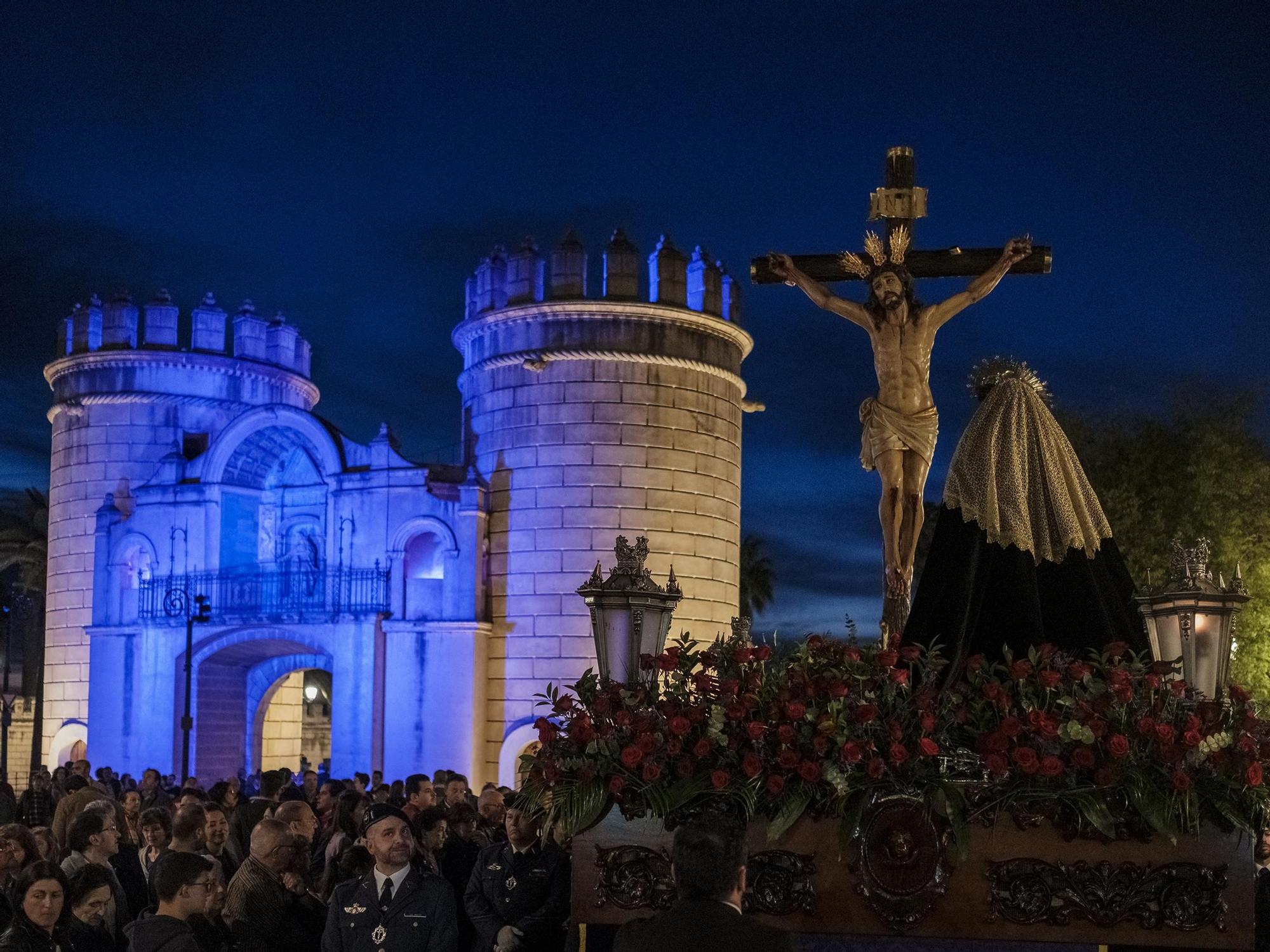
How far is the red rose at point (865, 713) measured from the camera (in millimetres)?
6469

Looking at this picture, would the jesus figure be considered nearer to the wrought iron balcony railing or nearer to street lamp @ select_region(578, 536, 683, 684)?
street lamp @ select_region(578, 536, 683, 684)

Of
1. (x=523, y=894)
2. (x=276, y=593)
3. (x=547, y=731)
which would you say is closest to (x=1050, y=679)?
(x=547, y=731)

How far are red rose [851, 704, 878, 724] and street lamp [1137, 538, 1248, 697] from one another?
2054 millimetres

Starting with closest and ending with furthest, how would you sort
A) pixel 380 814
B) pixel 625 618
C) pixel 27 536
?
pixel 380 814
pixel 625 618
pixel 27 536

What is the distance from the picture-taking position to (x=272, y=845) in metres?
7.68

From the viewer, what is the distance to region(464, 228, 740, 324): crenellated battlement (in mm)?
30141

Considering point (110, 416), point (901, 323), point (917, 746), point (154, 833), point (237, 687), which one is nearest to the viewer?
point (917, 746)

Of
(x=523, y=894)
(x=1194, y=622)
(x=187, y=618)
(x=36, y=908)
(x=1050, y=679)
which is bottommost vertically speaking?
(x=523, y=894)

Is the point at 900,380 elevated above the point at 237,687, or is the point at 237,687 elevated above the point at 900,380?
the point at 900,380

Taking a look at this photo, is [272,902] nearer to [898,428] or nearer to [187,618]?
[898,428]

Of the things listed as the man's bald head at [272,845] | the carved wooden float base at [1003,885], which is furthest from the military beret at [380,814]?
the carved wooden float base at [1003,885]

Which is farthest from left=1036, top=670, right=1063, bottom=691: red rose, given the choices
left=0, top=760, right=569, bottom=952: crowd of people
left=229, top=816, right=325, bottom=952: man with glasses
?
left=229, top=816, right=325, bottom=952: man with glasses

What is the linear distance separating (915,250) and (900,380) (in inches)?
30.1

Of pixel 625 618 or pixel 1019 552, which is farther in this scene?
pixel 625 618
